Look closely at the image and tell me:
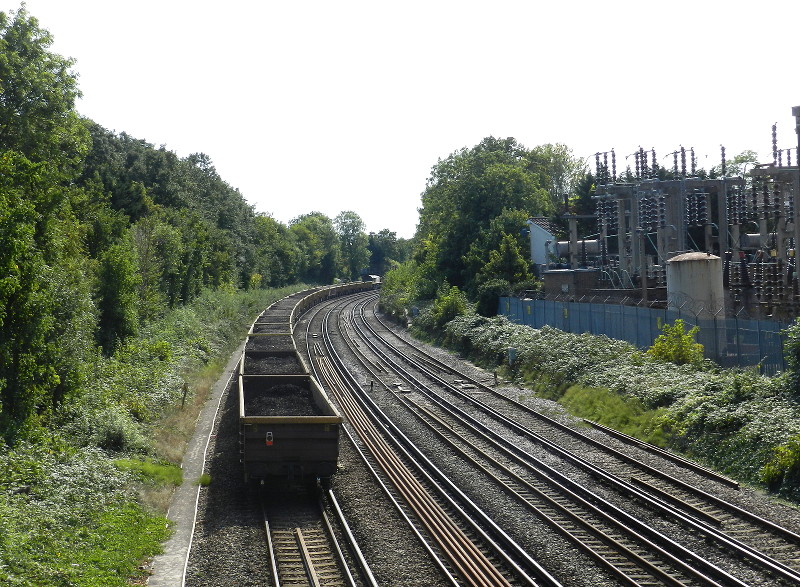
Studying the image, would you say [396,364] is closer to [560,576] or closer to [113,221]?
[113,221]

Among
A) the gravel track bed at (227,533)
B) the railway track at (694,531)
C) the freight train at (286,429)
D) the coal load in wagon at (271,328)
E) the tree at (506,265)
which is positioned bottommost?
the railway track at (694,531)

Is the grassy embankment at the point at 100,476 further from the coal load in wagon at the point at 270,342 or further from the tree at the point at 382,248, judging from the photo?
the tree at the point at 382,248

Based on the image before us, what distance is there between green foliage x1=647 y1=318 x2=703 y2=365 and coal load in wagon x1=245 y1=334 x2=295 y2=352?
13018 millimetres

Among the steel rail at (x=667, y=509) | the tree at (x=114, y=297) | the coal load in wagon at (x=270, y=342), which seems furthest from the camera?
the coal load in wagon at (x=270, y=342)

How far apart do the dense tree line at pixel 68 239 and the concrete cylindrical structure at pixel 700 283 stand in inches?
793

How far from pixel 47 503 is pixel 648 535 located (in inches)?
381

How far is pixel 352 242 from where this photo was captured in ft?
462

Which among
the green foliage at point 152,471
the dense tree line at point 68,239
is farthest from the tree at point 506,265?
the green foliage at point 152,471

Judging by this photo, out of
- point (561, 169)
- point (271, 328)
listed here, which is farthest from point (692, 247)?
Result: point (561, 169)

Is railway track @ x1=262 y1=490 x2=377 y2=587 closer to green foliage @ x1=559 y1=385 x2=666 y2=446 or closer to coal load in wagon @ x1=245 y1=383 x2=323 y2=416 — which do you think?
coal load in wagon @ x1=245 y1=383 x2=323 y2=416

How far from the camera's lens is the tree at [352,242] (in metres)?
137

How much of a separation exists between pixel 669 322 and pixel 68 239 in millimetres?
20975

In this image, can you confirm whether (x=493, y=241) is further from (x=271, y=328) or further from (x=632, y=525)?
(x=632, y=525)

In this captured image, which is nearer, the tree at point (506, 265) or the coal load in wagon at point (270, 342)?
the coal load in wagon at point (270, 342)
